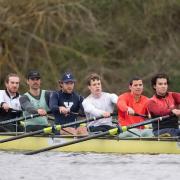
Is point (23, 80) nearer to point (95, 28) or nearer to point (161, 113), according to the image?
point (95, 28)

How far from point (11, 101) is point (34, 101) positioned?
38cm

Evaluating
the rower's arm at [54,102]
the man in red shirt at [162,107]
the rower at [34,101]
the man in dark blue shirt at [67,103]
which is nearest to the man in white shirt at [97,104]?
the man in dark blue shirt at [67,103]

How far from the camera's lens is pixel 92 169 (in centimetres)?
773

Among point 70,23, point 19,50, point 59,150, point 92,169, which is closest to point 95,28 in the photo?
point 70,23

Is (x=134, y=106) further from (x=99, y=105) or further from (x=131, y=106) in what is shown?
(x=99, y=105)

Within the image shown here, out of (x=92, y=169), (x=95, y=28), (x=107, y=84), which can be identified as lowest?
(x=92, y=169)

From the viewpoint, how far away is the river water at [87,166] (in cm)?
729

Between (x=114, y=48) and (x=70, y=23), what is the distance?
4.38ft

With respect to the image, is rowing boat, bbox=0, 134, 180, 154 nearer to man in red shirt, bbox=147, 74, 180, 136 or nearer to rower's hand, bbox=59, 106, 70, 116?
man in red shirt, bbox=147, 74, 180, 136

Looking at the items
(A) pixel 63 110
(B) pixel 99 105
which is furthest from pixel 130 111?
(A) pixel 63 110

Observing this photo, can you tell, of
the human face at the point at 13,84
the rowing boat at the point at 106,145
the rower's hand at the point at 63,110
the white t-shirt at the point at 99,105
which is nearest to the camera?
the rowing boat at the point at 106,145

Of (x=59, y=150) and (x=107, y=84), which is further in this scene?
(x=107, y=84)

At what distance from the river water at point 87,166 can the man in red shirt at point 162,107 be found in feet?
1.42

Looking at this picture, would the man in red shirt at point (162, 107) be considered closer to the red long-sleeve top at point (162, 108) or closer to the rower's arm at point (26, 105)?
the red long-sleeve top at point (162, 108)
